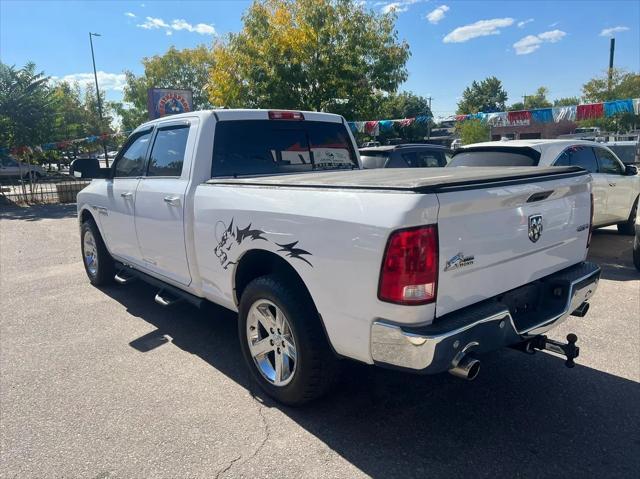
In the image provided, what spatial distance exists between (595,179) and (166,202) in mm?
6736

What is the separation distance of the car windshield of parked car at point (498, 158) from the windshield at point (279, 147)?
264 cm

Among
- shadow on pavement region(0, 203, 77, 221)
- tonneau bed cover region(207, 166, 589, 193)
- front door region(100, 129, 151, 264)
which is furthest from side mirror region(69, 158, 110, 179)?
shadow on pavement region(0, 203, 77, 221)

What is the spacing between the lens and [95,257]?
6004 mm

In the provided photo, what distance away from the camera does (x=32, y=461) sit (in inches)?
107

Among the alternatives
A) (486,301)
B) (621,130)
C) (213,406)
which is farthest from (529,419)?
(621,130)

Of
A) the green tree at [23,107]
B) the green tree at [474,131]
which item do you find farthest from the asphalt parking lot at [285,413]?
the green tree at [474,131]

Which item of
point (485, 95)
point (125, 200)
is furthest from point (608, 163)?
point (485, 95)

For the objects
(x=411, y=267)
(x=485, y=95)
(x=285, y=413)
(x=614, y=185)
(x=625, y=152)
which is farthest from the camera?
(x=485, y=95)

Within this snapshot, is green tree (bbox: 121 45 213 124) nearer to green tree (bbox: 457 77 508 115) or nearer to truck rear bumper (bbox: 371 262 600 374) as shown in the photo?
truck rear bumper (bbox: 371 262 600 374)

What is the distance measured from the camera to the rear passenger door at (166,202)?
12.7 feet

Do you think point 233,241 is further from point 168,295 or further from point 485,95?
point 485,95

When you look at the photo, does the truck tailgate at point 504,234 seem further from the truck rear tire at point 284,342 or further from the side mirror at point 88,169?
the side mirror at point 88,169

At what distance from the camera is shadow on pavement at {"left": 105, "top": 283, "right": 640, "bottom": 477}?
8.39ft

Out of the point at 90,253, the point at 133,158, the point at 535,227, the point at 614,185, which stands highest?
the point at 133,158
